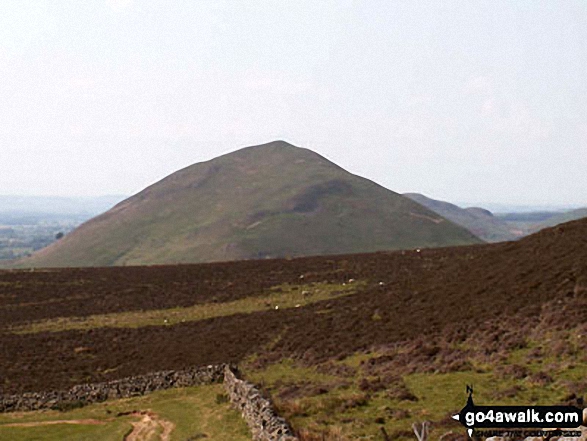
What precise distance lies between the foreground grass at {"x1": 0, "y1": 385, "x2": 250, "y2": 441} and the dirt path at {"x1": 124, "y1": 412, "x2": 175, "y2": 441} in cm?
23

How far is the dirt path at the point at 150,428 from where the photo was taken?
2427cm

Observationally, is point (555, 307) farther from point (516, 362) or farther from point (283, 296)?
point (283, 296)

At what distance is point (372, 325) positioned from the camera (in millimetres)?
37406

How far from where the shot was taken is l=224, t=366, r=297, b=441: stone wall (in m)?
19.0

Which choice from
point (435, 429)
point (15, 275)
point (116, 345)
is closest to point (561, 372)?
point (435, 429)

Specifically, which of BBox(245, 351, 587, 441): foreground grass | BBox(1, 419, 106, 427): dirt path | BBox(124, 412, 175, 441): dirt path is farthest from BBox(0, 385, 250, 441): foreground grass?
BBox(245, 351, 587, 441): foreground grass

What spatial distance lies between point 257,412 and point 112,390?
14.1 meters

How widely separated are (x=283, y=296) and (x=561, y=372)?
135 feet

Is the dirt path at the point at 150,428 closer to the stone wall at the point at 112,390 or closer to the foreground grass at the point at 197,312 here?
the stone wall at the point at 112,390

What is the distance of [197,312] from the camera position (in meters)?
59.1

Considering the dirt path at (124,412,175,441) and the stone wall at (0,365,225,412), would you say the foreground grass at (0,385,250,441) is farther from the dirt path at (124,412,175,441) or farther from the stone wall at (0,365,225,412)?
the stone wall at (0,365,225,412)

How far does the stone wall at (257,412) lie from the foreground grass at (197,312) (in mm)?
26657

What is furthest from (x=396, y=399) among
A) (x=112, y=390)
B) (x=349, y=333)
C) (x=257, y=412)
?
(x=112, y=390)
